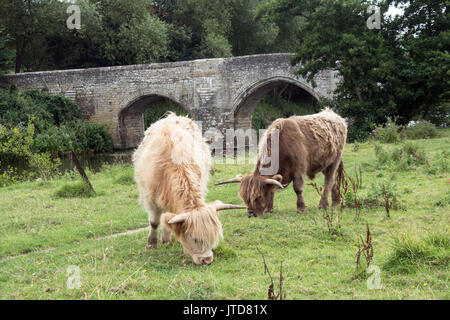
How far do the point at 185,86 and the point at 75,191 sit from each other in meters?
16.9

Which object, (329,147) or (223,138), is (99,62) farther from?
(329,147)

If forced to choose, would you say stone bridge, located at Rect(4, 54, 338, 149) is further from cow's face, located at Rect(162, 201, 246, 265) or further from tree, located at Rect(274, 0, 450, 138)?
cow's face, located at Rect(162, 201, 246, 265)

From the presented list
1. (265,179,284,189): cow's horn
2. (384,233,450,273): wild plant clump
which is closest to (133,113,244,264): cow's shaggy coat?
(265,179,284,189): cow's horn

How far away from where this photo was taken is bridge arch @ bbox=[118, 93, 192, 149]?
28530 millimetres

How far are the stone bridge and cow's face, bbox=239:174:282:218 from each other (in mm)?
17737

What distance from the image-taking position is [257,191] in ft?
24.0

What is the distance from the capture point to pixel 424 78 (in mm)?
18688

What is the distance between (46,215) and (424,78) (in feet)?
51.1

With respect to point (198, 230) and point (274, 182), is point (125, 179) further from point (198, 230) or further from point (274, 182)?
point (198, 230)

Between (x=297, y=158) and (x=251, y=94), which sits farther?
(x=251, y=94)
